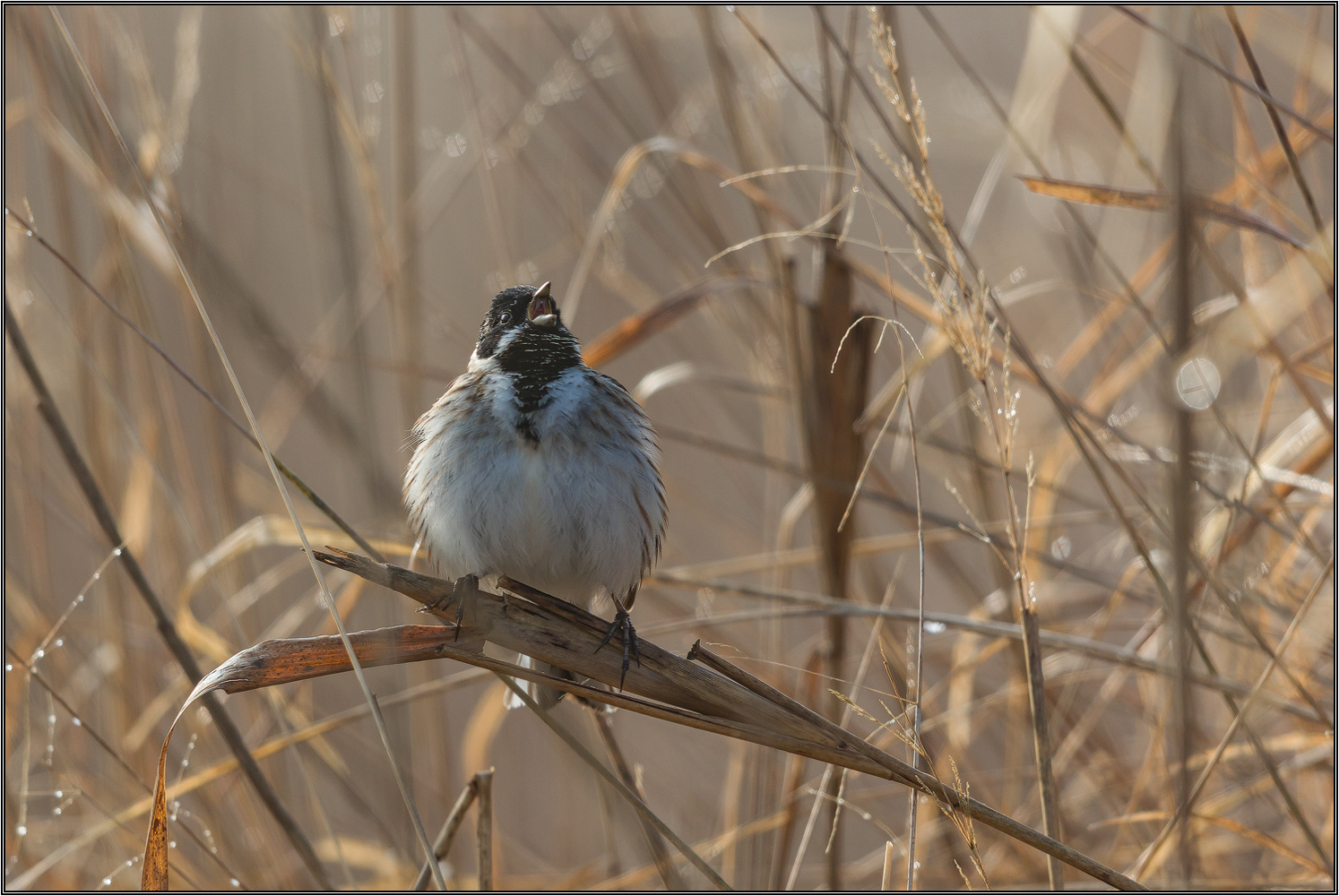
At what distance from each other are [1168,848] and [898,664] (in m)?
1.09

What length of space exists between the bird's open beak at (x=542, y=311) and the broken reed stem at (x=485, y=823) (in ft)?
4.18

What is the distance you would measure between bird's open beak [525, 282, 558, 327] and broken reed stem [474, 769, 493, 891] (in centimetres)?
127

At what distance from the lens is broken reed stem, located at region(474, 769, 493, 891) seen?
233 centimetres

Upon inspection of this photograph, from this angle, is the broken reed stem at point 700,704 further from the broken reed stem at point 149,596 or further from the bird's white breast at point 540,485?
the bird's white breast at point 540,485

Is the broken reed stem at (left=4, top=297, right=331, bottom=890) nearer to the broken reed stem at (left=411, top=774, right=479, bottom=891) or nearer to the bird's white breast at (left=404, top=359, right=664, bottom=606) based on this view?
the broken reed stem at (left=411, top=774, right=479, bottom=891)

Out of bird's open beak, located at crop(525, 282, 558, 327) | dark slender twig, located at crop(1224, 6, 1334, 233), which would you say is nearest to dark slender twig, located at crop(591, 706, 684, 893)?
bird's open beak, located at crop(525, 282, 558, 327)

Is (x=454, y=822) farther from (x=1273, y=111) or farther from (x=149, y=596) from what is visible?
(x=1273, y=111)

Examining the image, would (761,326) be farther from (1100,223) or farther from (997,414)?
(1100,223)

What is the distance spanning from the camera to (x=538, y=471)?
9.36 feet

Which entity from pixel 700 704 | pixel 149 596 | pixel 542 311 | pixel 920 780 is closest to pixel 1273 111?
pixel 920 780

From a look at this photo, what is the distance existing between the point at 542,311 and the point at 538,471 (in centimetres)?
53

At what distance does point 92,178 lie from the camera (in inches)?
127

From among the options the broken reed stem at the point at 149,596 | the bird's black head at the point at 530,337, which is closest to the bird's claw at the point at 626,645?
the broken reed stem at the point at 149,596

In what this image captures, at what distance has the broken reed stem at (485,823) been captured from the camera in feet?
7.64
